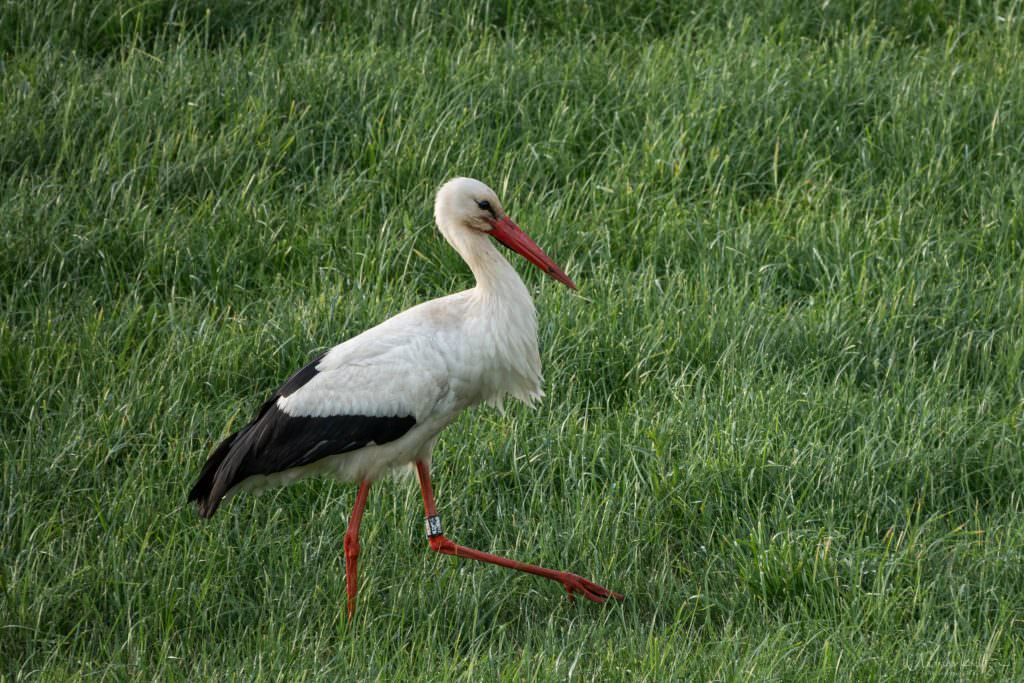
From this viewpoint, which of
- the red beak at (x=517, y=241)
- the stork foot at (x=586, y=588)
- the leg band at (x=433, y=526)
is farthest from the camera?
the red beak at (x=517, y=241)

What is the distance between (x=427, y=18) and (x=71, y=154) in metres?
1.96

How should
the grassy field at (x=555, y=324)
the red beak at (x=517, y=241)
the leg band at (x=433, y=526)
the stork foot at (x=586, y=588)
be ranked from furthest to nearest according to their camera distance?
the red beak at (x=517, y=241) → the leg band at (x=433, y=526) → the stork foot at (x=586, y=588) → the grassy field at (x=555, y=324)

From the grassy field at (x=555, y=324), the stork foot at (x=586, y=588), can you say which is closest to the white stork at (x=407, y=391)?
the stork foot at (x=586, y=588)

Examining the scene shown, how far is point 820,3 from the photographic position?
6875 mm

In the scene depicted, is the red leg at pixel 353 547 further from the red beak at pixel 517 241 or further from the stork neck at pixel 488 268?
the red beak at pixel 517 241

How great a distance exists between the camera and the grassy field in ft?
12.7

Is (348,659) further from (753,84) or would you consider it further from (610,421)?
(753,84)

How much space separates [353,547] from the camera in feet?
13.3

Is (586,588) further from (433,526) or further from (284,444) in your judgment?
(284,444)

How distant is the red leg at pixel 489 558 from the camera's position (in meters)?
3.99

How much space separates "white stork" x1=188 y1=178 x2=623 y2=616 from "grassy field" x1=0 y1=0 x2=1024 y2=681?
21cm

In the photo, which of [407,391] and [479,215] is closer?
[407,391]

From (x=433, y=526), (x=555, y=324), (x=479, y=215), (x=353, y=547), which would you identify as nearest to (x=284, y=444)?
(x=353, y=547)

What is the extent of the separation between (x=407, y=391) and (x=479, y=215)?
2.05ft
